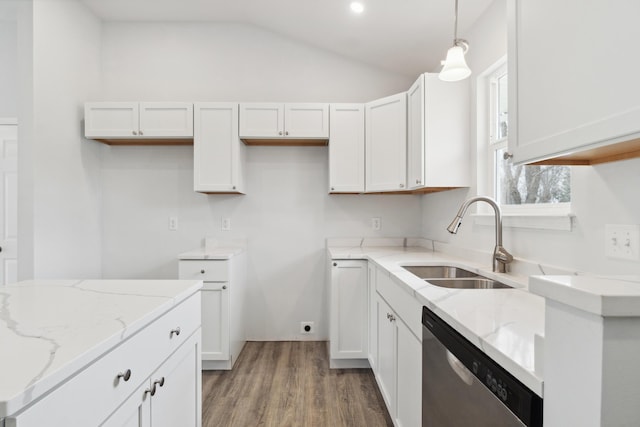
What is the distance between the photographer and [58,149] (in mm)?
2543

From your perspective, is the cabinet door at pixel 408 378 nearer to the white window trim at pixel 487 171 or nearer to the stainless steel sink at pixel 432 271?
the stainless steel sink at pixel 432 271

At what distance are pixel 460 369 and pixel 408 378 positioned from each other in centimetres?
60

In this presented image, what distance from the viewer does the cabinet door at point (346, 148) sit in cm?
277

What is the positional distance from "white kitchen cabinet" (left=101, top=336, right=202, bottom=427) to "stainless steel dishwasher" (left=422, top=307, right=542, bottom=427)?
931mm

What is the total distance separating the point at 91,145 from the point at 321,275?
7.81ft

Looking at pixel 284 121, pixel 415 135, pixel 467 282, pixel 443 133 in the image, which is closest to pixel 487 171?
pixel 443 133

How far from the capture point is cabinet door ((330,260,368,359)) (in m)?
2.51

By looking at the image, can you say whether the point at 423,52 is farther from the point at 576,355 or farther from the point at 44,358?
the point at 44,358

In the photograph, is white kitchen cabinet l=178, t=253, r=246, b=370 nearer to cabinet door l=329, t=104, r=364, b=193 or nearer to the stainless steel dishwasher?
cabinet door l=329, t=104, r=364, b=193

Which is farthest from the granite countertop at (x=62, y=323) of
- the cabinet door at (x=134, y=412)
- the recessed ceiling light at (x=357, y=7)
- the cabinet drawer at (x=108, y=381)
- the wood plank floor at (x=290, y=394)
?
the recessed ceiling light at (x=357, y=7)

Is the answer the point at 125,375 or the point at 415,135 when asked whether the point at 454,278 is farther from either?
the point at 125,375

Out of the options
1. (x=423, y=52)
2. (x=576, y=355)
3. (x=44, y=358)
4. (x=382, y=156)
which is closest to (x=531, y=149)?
(x=576, y=355)

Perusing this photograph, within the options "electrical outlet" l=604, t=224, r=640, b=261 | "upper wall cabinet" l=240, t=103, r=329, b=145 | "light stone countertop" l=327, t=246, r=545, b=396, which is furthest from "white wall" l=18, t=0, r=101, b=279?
"electrical outlet" l=604, t=224, r=640, b=261

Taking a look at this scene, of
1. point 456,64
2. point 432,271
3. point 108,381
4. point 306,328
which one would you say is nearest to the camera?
point 108,381
